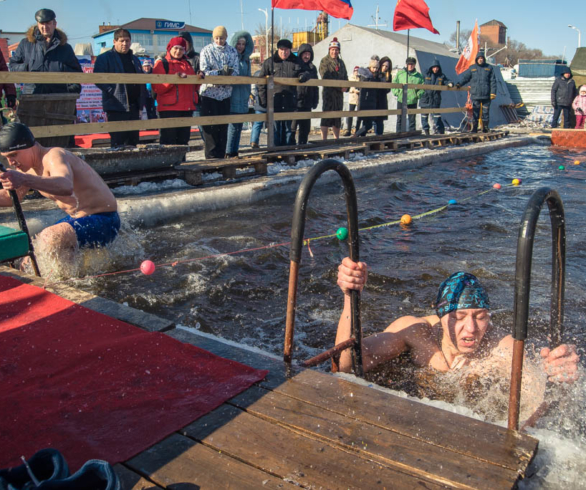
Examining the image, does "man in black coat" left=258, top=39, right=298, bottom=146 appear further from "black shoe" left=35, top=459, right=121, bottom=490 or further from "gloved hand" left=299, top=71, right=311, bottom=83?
"black shoe" left=35, top=459, right=121, bottom=490

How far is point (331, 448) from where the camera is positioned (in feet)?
6.75

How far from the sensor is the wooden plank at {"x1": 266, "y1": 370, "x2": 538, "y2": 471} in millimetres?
2039

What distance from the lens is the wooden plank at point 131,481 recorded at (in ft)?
6.15

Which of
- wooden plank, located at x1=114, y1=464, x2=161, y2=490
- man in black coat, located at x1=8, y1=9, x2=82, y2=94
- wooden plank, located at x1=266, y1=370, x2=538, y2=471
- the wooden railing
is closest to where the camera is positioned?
wooden plank, located at x1=114, y1=464, x2=161, y2=490

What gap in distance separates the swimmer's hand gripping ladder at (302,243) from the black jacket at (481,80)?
15.5 m

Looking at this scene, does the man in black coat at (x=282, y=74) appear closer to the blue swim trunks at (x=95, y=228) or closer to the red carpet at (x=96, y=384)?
the blue swim trunks at (x=95, y=228)

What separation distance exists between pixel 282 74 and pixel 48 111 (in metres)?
4.76

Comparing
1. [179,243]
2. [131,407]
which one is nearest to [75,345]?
[131,407]

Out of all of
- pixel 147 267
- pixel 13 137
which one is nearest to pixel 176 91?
pixel 147 267

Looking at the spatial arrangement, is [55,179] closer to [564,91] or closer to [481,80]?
[481,80]

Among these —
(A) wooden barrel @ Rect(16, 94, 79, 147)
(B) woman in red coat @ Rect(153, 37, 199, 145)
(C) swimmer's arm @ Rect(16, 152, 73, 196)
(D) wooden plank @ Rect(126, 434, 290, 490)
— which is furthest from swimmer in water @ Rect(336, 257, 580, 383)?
(B) woman in red coat @ Rect(153, 37, 199, 145)

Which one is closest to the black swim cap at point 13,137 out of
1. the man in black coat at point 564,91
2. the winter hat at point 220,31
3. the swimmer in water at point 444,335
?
the swimmer in water at point 444,335

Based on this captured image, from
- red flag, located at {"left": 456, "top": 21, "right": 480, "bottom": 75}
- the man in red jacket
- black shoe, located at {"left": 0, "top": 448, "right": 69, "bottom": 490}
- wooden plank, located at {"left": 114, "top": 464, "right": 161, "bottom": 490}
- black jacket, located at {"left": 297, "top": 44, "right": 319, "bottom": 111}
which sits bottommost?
wooden plank, located at {"left": 114, "top": 464, "right": 161, "bottom": 490}

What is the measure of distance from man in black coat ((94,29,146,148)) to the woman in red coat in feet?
1.17
